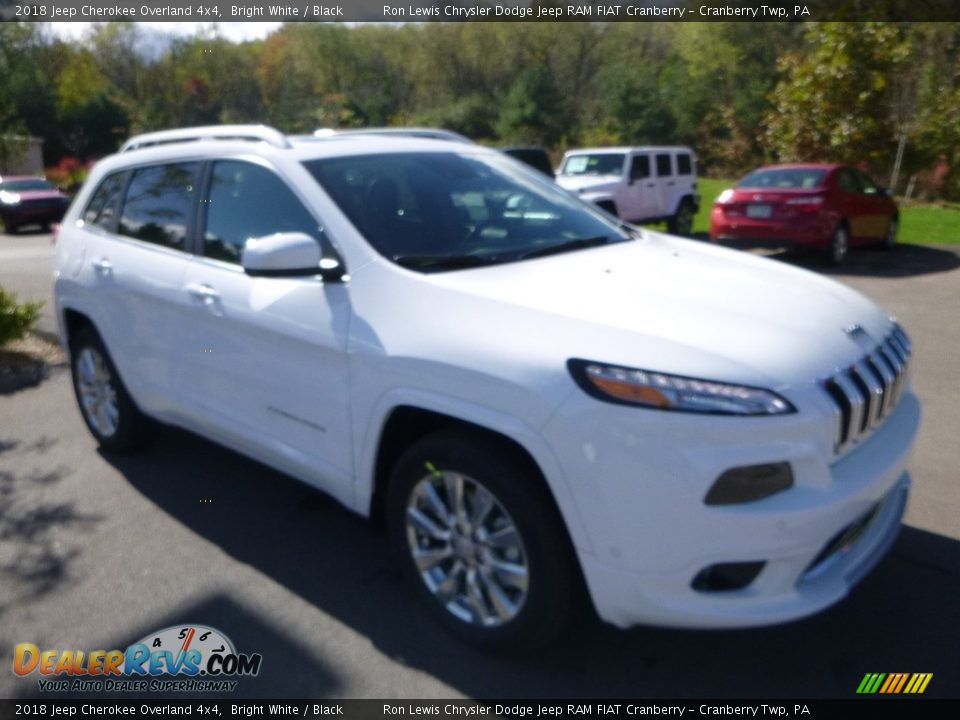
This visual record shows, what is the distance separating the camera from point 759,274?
355 cm

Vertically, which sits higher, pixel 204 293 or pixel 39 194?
pixel 204 293

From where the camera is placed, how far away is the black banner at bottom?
9.32 feet

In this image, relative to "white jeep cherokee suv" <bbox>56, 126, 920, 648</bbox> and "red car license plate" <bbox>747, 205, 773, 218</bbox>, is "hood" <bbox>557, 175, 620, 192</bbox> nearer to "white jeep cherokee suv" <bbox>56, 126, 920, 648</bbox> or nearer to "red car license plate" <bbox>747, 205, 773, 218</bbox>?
"red car license plate" <bbox>747, 205, 773, 218</bbox>

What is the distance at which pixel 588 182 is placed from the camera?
16266 millimetres

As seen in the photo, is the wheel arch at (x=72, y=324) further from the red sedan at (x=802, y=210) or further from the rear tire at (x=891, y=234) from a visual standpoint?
the rear tire at (x=891, y=234)

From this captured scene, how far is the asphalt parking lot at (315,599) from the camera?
9.99ft

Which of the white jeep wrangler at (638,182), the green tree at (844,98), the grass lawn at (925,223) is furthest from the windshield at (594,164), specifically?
the green tree at (844,98)

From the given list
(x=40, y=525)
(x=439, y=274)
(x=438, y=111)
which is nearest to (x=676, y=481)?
(x=439, y=274)

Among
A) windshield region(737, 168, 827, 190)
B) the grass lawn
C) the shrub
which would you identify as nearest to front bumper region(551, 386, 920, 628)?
the shrub

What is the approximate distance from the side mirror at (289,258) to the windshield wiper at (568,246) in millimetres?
784

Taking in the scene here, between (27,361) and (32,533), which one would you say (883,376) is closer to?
(32,533)

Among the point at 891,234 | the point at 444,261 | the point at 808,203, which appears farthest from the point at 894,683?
the point at 891,234

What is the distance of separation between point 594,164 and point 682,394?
14.9m

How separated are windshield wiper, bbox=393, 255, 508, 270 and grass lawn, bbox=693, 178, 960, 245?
14063 mm
